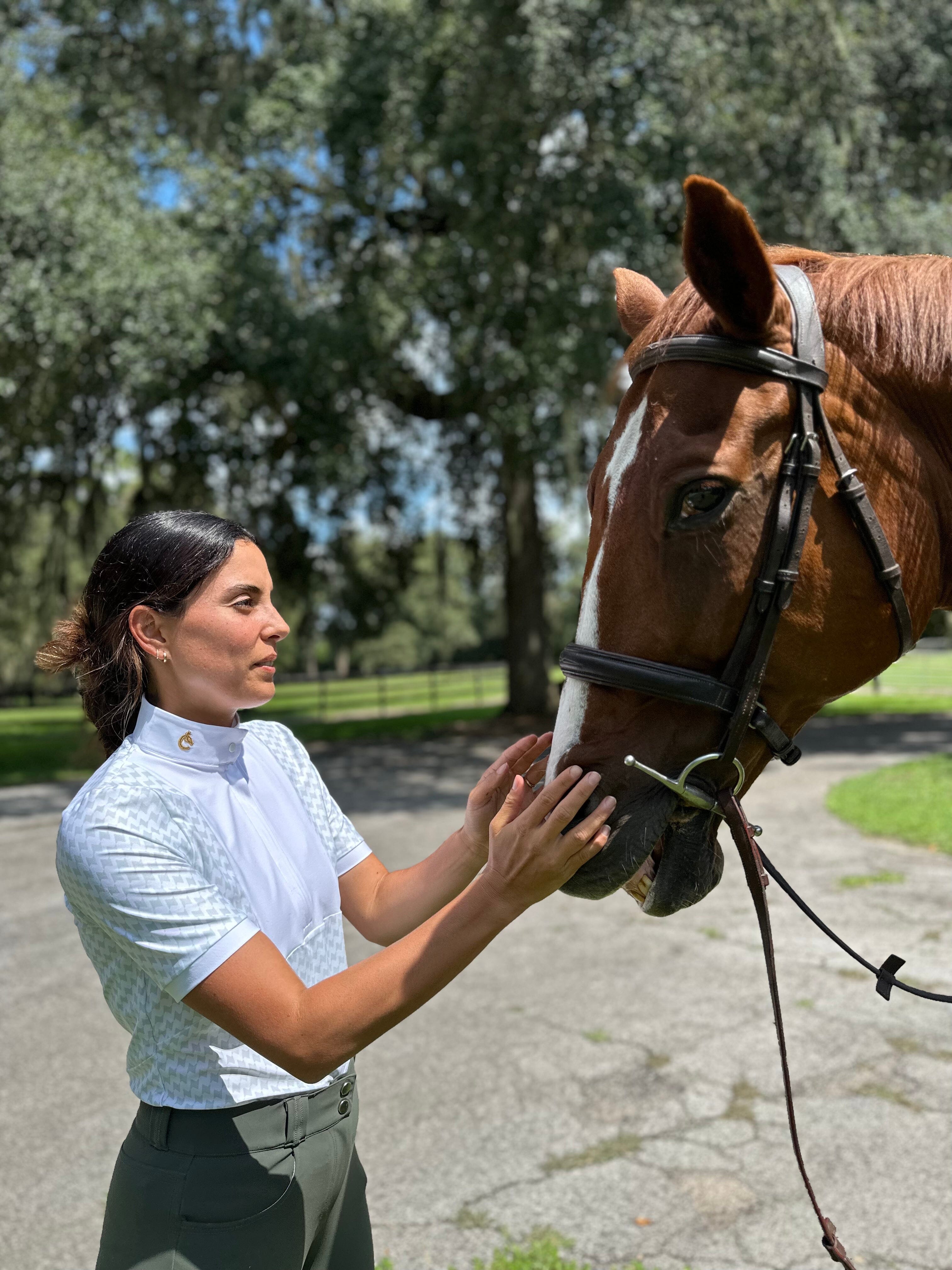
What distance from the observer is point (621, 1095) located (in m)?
3.59

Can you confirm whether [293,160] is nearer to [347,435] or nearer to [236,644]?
[347,435]

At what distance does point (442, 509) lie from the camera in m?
14.9

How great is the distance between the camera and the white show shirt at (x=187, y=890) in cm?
141

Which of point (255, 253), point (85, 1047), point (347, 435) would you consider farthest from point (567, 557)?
point (85, 1047)

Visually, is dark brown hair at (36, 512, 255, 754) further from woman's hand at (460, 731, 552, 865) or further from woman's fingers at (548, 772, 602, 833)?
woman's fingers at (548, 772, 602, 833)

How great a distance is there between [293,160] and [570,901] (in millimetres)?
9467

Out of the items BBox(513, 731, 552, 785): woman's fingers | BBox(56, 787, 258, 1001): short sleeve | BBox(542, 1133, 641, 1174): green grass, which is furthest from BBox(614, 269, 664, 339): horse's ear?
BBox(542, 1133, 641, 1174): green grass

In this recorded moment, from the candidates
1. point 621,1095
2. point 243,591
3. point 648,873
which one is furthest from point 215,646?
point 621,1095

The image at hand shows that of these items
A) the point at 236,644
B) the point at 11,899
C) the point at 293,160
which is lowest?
the point at 11,899

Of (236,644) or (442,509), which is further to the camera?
(442,509)

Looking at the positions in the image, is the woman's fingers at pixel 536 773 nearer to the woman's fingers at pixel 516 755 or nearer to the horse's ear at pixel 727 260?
the woman's fingers at pixel 516 755

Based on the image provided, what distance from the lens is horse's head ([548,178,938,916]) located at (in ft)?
4.58

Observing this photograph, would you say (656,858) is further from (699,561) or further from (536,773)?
(699,561)

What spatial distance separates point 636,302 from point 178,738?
1087mm
